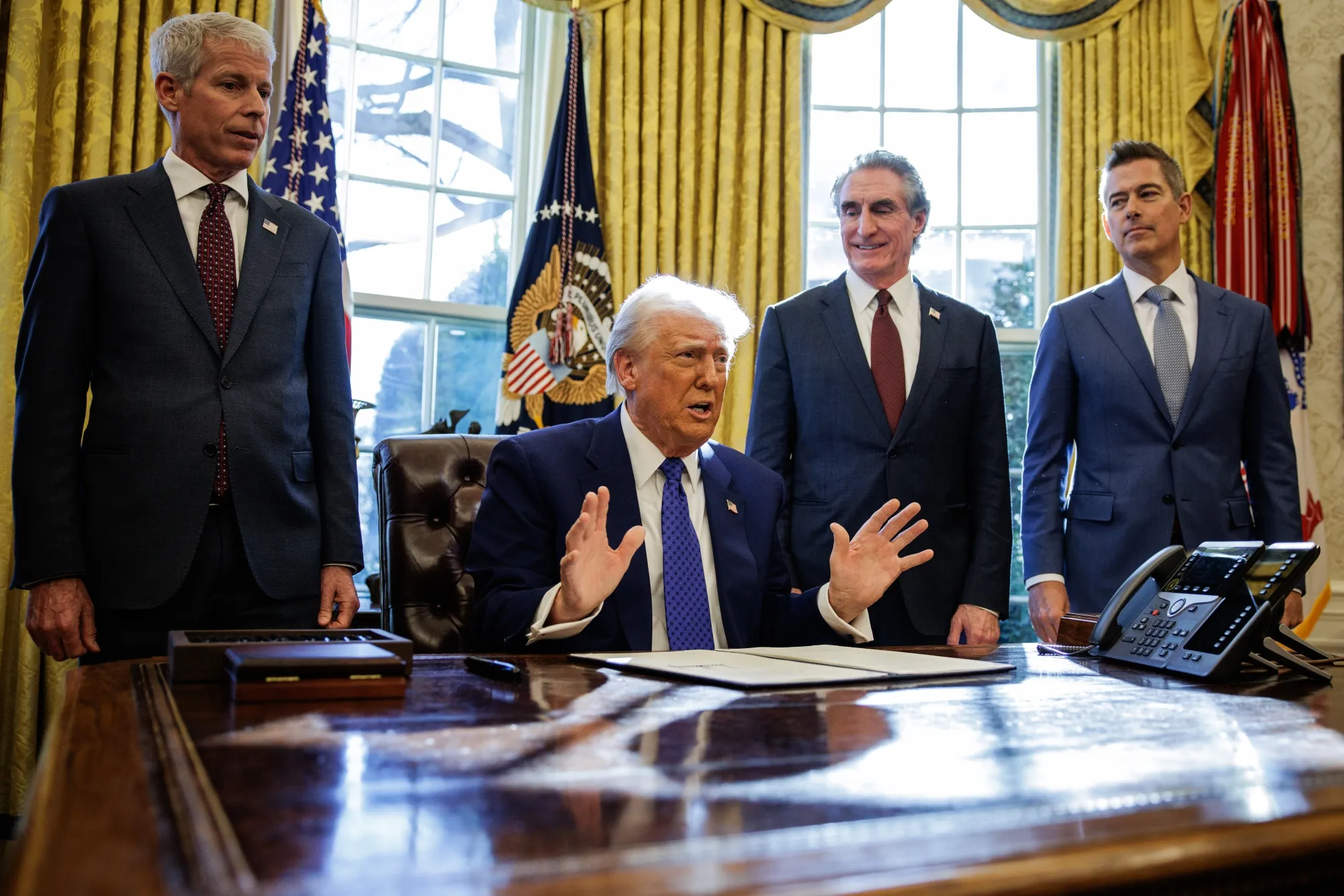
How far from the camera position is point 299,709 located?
0.96 meters

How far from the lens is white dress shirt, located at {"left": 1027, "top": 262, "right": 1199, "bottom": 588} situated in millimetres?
Answer: 2756

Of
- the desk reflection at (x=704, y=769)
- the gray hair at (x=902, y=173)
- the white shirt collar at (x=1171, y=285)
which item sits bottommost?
the desk reflection at (x=704, y=769)

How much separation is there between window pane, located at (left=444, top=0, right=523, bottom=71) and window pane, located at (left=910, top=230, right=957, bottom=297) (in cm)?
191

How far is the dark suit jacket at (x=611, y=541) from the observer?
1791 mm

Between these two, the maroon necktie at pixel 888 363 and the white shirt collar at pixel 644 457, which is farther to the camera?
the maroon necktie at pixel 888 363

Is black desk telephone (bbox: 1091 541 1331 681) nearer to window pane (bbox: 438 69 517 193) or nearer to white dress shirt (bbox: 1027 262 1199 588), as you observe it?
white dress shirt (bbox: 1027 262 1199 588)

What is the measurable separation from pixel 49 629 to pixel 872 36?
162 inches

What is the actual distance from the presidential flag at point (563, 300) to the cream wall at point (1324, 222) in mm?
2851

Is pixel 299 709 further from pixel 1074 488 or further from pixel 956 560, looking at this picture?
pixel 1074 488

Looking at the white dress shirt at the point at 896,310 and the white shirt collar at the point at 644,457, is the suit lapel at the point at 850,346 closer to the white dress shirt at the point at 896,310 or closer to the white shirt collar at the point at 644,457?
the white dress shirt at the point at 896,310

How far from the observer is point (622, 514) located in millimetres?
1914

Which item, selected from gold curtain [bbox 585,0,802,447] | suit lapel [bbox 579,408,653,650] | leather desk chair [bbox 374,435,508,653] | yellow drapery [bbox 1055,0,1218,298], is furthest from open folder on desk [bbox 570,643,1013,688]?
yellow drapery [bbox 1055,0,1218,298]

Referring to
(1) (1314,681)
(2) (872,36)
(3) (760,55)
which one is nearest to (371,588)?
Answer: (3) (760,55)

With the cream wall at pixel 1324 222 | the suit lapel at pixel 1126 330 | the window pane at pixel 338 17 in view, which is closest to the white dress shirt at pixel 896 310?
the suit lapel at pixel 1126 330
